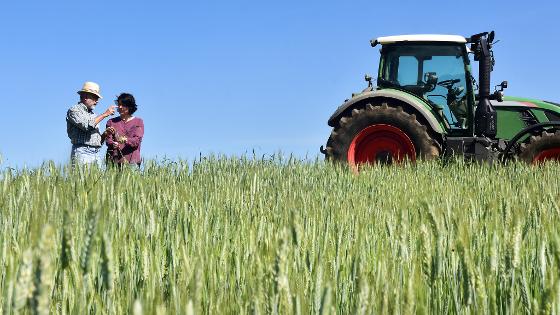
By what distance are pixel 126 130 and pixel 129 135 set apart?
0.19ft

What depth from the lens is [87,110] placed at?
6.15 m

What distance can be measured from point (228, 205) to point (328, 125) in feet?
15.7

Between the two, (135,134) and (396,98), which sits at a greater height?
(396,98)

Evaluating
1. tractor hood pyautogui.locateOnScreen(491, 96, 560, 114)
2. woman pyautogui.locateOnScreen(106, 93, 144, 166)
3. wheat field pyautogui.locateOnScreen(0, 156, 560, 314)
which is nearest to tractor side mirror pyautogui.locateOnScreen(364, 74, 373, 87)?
tractor hood pyautogui.locateOnScreen(491, 96, 560, 114)

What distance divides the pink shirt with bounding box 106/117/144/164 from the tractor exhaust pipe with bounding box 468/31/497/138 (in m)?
3.84

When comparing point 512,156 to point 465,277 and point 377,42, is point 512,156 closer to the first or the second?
point 377,42

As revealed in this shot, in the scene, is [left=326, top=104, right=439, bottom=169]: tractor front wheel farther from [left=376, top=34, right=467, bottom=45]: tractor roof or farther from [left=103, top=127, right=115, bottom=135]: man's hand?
[left=103, top=127, right=115, bottom=135]: man's hand

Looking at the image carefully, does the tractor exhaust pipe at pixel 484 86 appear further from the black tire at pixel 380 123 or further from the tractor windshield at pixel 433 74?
the black tire at pixel 380 123

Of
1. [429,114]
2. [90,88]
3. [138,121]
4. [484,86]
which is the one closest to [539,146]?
[484,86]

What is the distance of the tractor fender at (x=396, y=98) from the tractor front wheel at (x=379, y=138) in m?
0.11

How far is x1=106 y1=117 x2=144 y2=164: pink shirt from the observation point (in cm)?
625

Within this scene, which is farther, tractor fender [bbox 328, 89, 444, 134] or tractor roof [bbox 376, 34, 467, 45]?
tractor roof [bbox 376, 34, 467, 45]

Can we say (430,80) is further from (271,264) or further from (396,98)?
(271,264)

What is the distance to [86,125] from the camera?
5.91 meters
